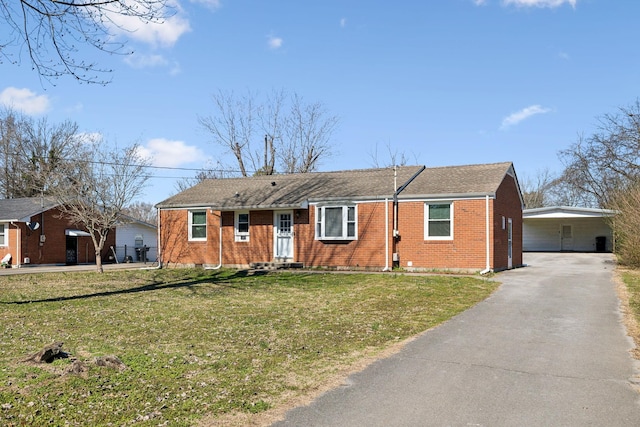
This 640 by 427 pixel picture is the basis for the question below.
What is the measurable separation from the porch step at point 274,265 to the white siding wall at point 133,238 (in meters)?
15.9

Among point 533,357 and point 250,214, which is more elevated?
point 250,214

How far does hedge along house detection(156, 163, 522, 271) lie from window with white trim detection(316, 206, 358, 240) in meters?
0.04

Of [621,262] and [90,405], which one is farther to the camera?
[621,262]

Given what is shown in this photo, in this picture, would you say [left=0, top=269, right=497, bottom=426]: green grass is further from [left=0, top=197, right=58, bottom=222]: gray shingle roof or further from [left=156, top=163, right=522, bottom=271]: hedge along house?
[left=0, top=197, right=58, bottom=222]: gray shingle roof

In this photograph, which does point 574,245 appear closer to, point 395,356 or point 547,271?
point 547,271

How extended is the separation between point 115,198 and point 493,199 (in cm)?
1603

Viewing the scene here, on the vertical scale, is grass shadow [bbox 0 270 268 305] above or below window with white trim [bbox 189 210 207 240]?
below

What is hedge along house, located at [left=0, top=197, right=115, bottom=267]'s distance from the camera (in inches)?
1208

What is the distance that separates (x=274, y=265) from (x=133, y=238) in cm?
1822

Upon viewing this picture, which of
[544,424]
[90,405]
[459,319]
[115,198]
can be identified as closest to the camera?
[544,424]

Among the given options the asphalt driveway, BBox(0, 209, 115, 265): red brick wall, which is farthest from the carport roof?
BBox(0, 209, 115, 265): red brick wall

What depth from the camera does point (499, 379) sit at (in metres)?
6.37

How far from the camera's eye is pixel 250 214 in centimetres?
2417

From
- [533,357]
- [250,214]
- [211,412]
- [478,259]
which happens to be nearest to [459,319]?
[533,357]
